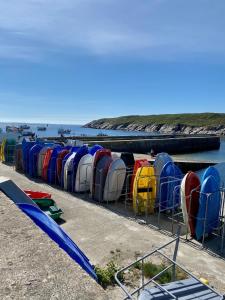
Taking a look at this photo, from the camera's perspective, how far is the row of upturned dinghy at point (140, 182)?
9.43 meters

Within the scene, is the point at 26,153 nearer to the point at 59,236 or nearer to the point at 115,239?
the point at 115,239

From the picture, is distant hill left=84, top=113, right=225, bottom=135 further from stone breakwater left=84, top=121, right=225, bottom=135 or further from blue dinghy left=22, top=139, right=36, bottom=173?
blue dinghy left=22, top=139, right=36, bottom=173

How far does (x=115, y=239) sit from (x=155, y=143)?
44530 mm

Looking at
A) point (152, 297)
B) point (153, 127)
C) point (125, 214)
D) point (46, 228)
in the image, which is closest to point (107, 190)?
point (125, 214)

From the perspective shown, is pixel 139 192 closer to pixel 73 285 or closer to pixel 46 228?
pixel 46 228

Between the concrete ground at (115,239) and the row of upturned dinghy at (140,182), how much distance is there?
2.48 feet

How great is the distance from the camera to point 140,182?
11742 millimetres

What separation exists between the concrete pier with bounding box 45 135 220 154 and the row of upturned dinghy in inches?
911

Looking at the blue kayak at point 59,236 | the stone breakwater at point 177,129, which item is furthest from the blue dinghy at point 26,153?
the stone breakwater at point 177,129

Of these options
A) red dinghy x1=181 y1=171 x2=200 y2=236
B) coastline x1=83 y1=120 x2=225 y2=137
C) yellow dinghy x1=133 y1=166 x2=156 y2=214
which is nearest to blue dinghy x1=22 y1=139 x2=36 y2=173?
yellow dinghy x1=133 y1=166 x2=156 y2=214

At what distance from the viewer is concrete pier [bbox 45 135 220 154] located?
44.5 m

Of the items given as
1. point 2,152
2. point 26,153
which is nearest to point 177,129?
point 2,152

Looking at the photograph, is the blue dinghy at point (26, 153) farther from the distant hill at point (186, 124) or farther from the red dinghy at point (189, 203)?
the distant hill at point (186, 124)

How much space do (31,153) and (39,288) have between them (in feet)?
49.0
